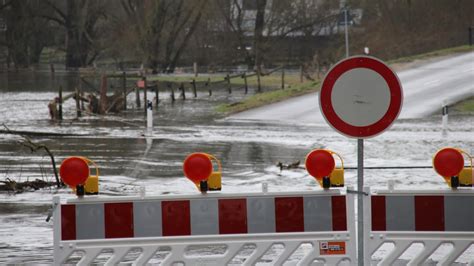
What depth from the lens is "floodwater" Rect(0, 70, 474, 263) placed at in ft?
47.3

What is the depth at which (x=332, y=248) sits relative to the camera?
8.49m

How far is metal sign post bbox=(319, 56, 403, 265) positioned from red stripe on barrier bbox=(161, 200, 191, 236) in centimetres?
143

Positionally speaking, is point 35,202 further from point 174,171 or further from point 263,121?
point 263,121

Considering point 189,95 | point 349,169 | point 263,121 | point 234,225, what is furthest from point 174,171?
point 189,95

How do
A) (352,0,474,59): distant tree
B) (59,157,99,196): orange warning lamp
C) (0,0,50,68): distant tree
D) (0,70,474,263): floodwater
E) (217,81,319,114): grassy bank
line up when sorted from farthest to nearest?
(0,0,50,68): distant tree < (352,0,474,59): distant tree < (217,81,319,114): grassy bank < (0,70,474,263): floodwater < (59,157,99,196): orange warning lamp

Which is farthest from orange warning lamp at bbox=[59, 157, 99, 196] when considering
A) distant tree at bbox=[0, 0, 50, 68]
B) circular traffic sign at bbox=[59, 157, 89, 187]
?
distant tree at bbox=[0, 0, 50, 68]

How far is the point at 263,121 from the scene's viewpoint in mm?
32844

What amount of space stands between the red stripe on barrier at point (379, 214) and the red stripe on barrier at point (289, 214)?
0.57m

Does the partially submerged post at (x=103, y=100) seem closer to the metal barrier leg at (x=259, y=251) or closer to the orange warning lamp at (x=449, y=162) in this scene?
the metal barrier leg at (x=259, y=251)

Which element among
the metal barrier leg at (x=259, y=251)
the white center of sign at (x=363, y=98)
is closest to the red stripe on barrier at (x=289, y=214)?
the metal barrier leg at (x=259, y=251)

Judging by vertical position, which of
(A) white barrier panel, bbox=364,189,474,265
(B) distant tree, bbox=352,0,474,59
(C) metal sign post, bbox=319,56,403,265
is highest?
(B) distant tree, bbox=352,0,474,59

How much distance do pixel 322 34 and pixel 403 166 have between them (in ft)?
200

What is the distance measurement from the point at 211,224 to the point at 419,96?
3030cm

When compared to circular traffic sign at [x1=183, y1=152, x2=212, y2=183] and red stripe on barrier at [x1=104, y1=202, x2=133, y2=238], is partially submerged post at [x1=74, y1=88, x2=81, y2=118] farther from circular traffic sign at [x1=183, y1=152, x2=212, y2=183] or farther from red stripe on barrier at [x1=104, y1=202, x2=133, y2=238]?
circular traffic sign at [x1=183, y1=152, x2=212, y2=183]
